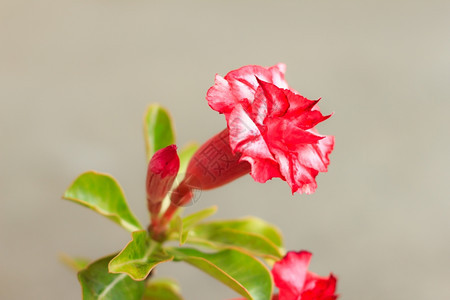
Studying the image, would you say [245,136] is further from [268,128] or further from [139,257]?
[139,257]

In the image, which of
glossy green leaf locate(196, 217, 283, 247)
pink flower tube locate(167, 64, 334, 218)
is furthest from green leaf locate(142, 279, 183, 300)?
pink flower tube locate(167, 64, 334, 218)

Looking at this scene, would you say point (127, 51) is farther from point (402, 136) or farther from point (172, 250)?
point (172, 250)

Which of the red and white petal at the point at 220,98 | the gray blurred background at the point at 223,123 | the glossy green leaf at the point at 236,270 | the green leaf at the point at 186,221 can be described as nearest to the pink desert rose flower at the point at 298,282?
the glossy green leaf at the point at 236,270

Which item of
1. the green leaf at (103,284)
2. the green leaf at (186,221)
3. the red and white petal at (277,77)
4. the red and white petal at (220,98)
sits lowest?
the green leaf at (103,284)

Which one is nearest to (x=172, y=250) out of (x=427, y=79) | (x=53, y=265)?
(x=53, y=265)

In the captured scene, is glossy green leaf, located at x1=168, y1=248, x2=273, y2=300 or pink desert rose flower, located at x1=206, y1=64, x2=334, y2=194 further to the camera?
glossy green leaf, located at x1=168, y1=248, x2=273, y2=300

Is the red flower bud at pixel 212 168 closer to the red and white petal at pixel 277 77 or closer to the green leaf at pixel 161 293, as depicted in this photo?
the red and white petal at pixel 277 77

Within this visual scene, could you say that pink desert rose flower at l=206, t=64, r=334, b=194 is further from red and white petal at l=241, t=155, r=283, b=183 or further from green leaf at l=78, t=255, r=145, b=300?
green leaf at l=78, t=255, r=145, b=300
